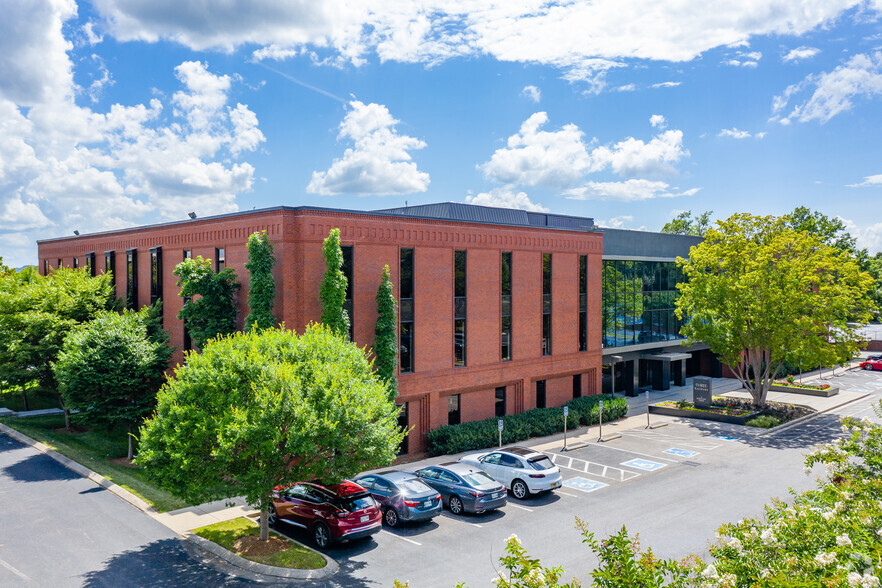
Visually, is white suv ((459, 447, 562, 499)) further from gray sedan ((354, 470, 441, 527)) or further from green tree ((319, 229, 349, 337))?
green tree ((319, 229, 349, 337))

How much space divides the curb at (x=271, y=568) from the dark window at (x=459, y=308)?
1403 cm

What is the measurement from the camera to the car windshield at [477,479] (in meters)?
20.2

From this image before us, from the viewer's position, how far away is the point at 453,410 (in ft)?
97.4

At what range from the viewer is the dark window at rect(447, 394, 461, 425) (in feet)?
96.6

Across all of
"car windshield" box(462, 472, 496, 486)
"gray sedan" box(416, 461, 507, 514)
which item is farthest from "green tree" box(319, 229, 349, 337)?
"car windshield" box(462, 472, 496, 486)

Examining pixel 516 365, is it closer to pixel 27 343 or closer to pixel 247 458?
pixel 247 458

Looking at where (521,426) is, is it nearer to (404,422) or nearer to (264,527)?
(404,422)

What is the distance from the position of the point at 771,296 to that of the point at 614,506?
63.3 ft

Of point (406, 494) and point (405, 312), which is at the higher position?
point (405, 312)

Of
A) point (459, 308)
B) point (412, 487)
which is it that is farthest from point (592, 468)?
point (412, 487)

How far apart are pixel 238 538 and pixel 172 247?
18578 millimetres

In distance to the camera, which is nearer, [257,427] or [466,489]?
[257,427]

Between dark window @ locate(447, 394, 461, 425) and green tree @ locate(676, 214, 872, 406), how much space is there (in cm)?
1740

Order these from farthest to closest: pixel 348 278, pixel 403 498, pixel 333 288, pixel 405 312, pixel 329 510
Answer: pixel 405 312
pixel 348 278
pixel 333 288
pixel 403 498
pixel 329 510
